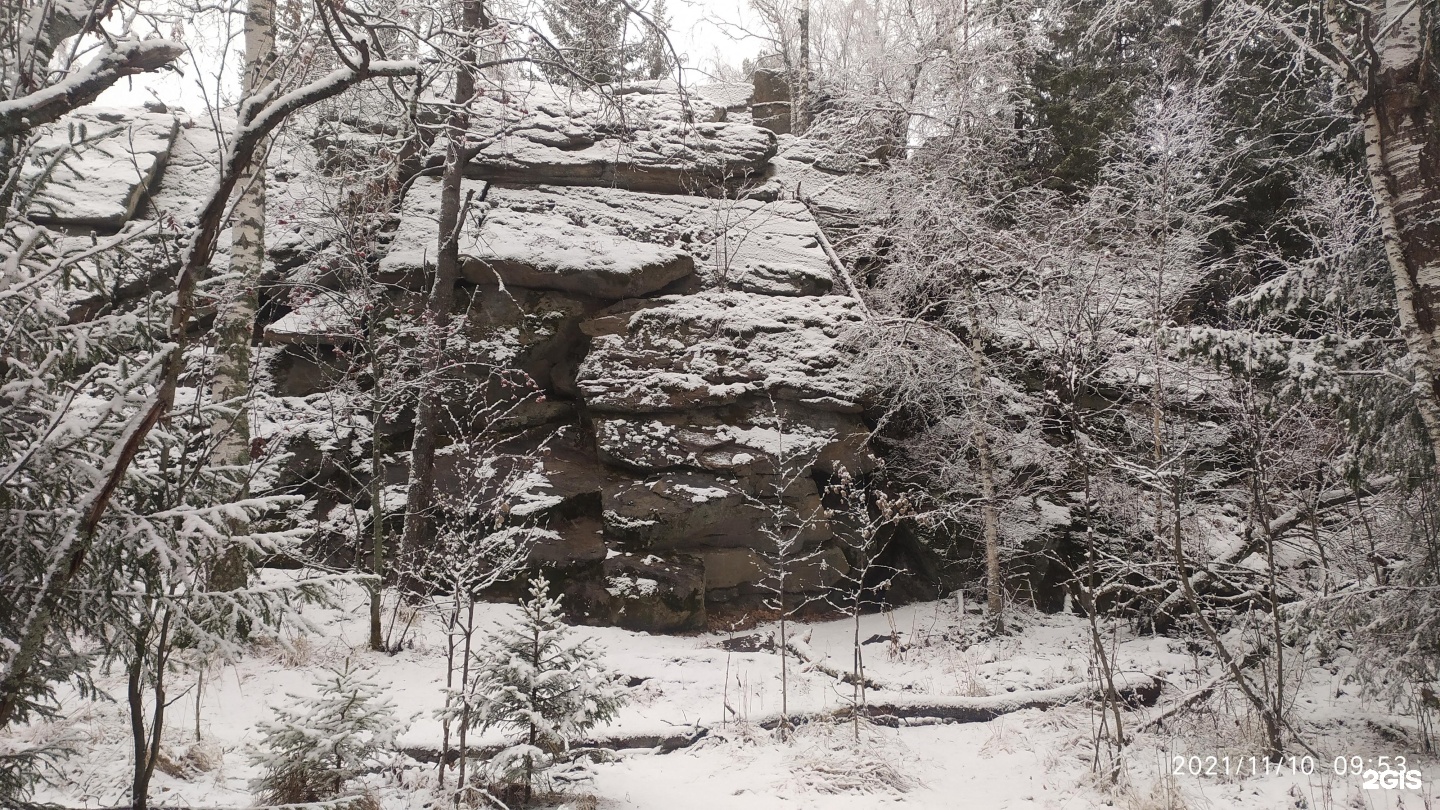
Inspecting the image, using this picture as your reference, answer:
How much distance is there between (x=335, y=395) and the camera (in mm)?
9680

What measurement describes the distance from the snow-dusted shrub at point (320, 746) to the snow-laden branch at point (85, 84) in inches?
122

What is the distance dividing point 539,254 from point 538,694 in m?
7.58

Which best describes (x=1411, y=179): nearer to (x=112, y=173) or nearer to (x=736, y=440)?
(x=736, y=440)

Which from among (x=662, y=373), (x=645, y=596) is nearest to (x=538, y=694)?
(x=645, y=596)

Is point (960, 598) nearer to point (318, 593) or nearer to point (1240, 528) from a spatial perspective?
point (1240, 528)

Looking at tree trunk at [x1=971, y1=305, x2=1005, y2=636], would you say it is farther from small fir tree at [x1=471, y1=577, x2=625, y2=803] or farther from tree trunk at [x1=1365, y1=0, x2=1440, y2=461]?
small fir tree at [x1=471, y1=577, x2=625, y2=803]

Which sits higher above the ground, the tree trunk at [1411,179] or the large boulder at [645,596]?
the tree trunk at [1411,179]

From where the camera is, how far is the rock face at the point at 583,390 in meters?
9.29

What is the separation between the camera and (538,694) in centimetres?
467

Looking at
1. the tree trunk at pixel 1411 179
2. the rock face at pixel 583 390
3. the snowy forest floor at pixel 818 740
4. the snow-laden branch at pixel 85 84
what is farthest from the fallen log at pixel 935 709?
the snow-laden branch at pixel 85 84

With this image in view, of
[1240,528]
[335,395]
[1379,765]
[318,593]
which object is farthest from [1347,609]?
[335,395]

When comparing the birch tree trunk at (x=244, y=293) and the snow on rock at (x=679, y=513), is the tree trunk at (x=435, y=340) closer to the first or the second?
the birch tree trunk at (x=244, y=293)

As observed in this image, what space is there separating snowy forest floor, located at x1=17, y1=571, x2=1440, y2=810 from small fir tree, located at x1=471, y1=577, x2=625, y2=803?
50 cm

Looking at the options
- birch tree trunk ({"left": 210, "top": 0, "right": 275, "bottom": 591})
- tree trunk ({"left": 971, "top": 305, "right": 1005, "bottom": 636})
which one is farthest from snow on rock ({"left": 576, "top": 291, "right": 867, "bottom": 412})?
birch tree trunk ({"left": 210, "top": 0, "right": 275, "bottom": 591})
